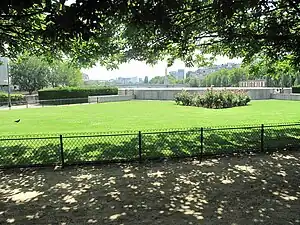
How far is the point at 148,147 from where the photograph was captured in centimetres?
1066

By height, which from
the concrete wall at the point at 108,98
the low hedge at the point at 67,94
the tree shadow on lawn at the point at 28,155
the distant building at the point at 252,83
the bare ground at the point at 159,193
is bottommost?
the bare ground at the point at 159,193

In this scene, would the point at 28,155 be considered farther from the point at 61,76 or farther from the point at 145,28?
the point at 61,76

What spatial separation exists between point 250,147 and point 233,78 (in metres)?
87.3

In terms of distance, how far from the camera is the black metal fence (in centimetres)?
915

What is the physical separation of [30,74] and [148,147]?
58211mm

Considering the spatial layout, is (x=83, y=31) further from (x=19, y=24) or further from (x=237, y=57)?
(x=237, y=57)

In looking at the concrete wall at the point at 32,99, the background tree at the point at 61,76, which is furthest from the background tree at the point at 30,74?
the concrete wall at the point at 32,99

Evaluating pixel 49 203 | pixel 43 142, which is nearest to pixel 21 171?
pixel 49 203

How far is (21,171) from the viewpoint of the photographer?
325 inches

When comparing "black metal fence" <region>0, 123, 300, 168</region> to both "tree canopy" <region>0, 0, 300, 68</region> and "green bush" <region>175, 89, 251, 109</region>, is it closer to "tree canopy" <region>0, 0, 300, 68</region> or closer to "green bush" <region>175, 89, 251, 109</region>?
"tree canopy" <region>0, 0, 300, 68</region>

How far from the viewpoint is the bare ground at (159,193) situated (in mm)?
5207

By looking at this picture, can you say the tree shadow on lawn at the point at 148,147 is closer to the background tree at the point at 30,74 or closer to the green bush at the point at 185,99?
the green bush at the point at 185,99

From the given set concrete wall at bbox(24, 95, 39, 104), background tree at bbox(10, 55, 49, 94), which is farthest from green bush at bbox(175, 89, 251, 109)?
background tree at bbox(10, 55, 49, 94)

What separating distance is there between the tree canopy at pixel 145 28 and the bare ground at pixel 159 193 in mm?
3061
